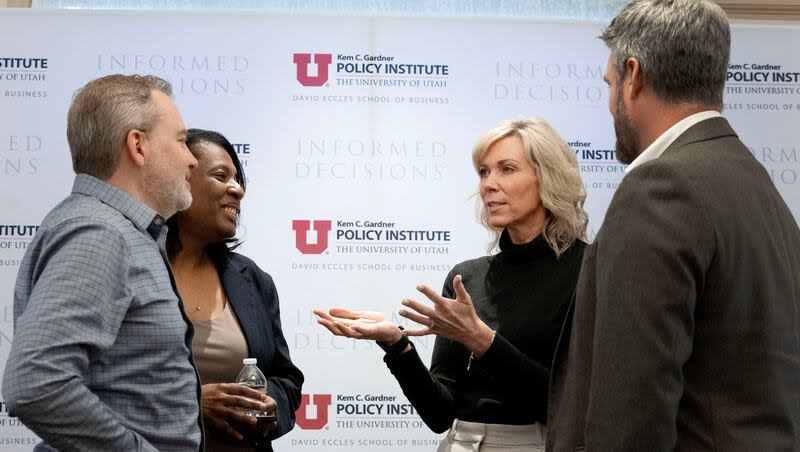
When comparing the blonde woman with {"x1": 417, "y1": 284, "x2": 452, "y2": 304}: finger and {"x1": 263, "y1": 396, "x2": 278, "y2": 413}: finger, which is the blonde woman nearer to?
{"x1": 417, "y1": 284, "x2": 452, "y2": 304}: finger

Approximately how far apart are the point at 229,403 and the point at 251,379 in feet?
0.31

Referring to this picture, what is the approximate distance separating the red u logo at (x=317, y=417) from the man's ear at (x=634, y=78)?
2950mm

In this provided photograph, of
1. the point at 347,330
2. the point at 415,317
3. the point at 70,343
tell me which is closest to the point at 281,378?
the point at 347,330

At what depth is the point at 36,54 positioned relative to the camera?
15.1ft

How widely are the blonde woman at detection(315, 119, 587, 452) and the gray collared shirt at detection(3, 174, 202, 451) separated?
68 centimetres

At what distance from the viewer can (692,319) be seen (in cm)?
161

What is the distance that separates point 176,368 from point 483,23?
308cm

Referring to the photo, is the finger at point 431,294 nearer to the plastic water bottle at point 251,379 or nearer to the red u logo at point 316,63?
the plastic water bottle at point 251,379

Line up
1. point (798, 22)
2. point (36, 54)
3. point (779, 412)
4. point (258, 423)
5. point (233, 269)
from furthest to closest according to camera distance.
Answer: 1. point (798, 22)
2. point (36, 54)
3. point (233, 269)
4. point (258, 423)
5. point (779, 412)

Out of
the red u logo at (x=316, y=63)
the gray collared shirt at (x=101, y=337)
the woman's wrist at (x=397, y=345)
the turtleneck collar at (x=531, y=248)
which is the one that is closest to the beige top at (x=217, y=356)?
the woman's wrist at (x=397, y=345)

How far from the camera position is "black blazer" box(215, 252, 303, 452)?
→ 2902 mm

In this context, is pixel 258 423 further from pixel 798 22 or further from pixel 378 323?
pixel 798 22

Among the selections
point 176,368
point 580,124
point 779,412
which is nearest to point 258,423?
point 176,368

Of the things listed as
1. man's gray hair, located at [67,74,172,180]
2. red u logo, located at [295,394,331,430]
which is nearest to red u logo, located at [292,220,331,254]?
red u logo, located at [295,394,331,430]
